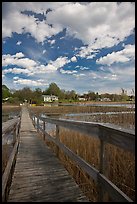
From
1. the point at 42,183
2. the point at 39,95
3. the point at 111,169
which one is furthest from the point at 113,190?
the point at 39,95

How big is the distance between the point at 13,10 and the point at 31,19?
709 millimetres

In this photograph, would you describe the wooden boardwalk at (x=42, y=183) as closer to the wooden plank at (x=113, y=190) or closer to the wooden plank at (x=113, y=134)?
the wooden plank at (x=113, y=190)

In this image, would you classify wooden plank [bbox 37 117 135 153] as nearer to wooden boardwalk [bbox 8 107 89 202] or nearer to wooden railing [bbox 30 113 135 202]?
wooden railing [bbox 30 113 135 202]

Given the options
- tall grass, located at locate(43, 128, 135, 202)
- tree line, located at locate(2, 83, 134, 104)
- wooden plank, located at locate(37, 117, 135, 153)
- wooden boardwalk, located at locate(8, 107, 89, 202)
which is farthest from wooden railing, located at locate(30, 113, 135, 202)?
tree line, located at locate(2, 83, 134, 104)

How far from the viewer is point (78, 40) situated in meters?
5.22

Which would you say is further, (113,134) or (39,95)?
(39,95)

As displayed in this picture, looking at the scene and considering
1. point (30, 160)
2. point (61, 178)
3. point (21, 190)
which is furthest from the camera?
point (30, 160)

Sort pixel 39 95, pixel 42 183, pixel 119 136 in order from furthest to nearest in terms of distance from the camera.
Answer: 1. pixel 39 95
2. pixel 42 183
3. pixel 119 136

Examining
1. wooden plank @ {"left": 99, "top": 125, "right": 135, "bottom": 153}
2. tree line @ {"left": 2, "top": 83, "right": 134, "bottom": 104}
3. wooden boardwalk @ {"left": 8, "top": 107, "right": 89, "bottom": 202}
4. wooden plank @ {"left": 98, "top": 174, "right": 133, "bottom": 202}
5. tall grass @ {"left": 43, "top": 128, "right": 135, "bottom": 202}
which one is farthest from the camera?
tree line @ {"left": 2, "top": 83, "right": 134, "bottom": 104}

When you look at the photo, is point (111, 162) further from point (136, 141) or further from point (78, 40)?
point (78, 40)

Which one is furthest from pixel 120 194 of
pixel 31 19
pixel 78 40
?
pixel 78 40

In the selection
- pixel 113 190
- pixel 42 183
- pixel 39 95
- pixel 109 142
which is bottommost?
pixel 42 183

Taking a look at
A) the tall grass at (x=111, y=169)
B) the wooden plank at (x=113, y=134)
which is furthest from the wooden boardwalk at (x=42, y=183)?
the wooden plank at (x=113, y=134)

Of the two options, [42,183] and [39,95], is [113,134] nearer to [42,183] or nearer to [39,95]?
[42,183]
